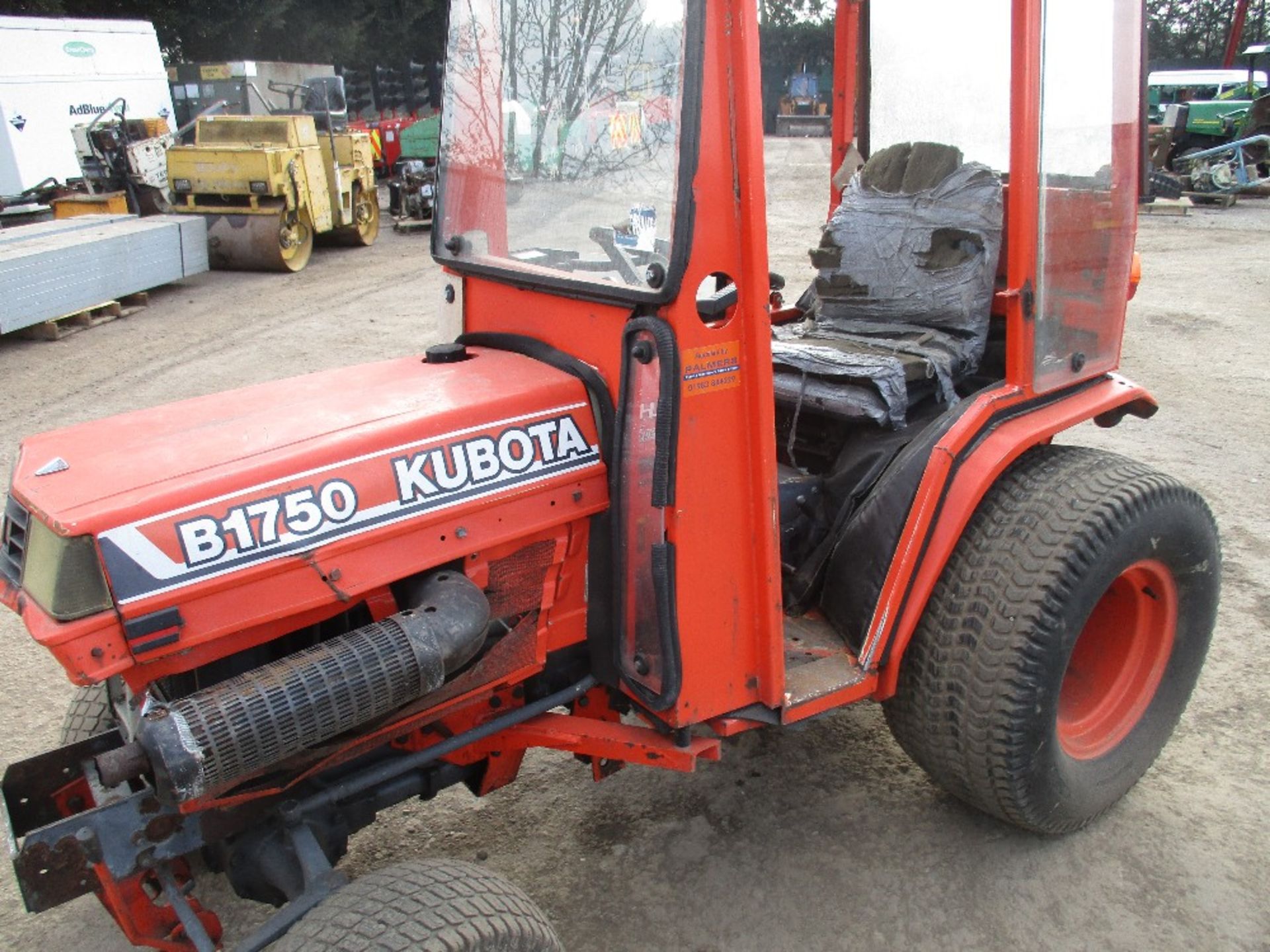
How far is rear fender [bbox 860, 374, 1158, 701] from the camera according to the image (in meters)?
2.49

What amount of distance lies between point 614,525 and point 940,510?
0.79 meters

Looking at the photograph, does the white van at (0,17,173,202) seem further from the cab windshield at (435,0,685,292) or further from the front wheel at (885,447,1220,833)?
the front wheel at (885,447,1220,833)

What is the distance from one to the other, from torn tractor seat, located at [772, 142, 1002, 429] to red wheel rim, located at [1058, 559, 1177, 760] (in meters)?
0.81

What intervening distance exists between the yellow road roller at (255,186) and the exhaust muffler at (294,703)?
10563 millimetres

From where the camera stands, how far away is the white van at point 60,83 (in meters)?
14.6

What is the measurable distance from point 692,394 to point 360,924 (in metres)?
1.16

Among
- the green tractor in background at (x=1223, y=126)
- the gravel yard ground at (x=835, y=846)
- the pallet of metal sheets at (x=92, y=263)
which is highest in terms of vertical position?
the green tractor in background at (x=1223, y=126)

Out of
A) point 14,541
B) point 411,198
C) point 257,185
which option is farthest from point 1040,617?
point 411,198

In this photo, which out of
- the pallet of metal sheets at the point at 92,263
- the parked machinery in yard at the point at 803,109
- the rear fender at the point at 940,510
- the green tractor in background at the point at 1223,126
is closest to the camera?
the rear fender at the point at 940,510

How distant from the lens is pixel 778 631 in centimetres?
239

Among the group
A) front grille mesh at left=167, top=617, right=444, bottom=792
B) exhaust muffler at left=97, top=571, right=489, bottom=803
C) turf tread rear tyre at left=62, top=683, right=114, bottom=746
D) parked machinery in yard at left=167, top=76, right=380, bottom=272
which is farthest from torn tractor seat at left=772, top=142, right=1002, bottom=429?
parked machinery in yard at left=167, top=76, right=380, bottom=272

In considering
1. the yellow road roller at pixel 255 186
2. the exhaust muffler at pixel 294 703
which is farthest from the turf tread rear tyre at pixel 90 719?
the yellow road roller at pixel 255 186

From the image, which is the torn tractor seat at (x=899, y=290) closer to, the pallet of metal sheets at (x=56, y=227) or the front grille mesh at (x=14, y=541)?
the front grille mesh at (x=14, y=541)

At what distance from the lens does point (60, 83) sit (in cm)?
1570
